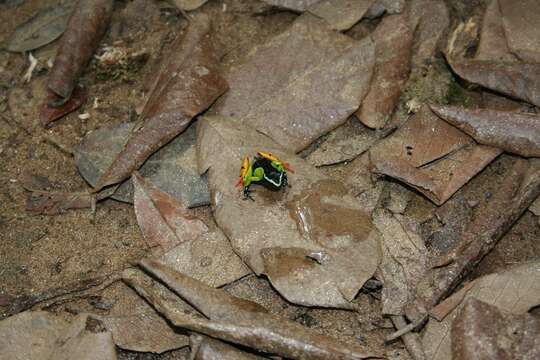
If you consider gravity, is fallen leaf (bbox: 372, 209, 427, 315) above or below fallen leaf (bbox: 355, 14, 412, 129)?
below

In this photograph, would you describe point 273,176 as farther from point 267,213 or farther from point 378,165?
point 378,165

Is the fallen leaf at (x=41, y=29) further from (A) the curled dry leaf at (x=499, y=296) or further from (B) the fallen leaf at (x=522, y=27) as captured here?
(A) the curled dry leaf at (x=499, y=296)

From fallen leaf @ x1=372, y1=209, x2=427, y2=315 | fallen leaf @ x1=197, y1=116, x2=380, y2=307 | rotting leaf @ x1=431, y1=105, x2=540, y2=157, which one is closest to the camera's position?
fallen leaf @ x1=197, y1=116, x2=380, y2=307

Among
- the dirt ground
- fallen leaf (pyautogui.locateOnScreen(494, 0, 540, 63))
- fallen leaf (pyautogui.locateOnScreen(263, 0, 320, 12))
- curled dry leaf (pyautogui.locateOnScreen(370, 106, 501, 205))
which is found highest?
fallen leaf (pyautogui.locateOnScreen(494, 0, 540, 63))

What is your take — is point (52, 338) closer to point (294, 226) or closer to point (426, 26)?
point (294, 226)

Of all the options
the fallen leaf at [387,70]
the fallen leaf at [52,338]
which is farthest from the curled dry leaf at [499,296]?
the fallen leaf at [52,338]

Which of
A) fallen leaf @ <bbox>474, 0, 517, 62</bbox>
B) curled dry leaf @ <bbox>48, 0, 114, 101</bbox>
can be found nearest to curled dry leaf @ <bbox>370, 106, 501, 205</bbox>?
fallen leaf @ <bbox>474, 0, 517, 62</bbox>

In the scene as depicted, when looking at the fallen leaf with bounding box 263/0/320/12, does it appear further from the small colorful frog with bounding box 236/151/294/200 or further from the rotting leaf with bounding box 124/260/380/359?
the rotting leaf with bounding box 124/260/380/359
